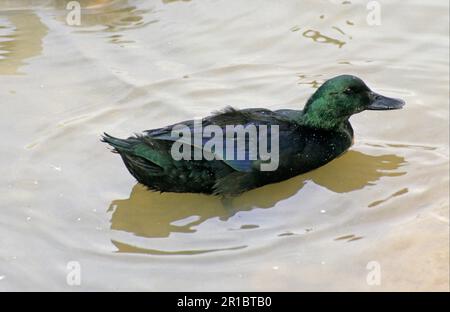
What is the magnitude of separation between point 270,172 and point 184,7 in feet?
11.2

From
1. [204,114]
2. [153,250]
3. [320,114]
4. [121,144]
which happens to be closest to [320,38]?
[204,114]

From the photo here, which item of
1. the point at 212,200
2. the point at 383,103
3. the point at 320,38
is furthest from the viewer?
the point at 320,38

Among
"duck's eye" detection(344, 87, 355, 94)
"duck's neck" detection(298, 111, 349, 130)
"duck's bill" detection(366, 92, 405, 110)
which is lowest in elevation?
"duck's neck" detection(298, 111, 349, 130)

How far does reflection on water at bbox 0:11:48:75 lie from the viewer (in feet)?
26.2

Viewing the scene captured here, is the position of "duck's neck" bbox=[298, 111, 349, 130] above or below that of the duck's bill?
below

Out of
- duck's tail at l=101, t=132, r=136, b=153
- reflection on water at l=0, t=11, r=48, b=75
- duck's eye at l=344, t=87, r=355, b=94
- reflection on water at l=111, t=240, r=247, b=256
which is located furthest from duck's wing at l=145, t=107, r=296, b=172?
reflection on water at l=0, t=11, r=48, b=75

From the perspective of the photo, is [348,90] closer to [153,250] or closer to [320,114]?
[320,114]

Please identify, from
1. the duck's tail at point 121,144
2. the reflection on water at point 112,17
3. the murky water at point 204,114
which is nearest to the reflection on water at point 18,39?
the murky water at point 204,114

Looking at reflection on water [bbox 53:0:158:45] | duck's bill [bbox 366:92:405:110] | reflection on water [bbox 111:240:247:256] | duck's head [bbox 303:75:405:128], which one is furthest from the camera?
reflection on water [bbox 53:0:158:45]

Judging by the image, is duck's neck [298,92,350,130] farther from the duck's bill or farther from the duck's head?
the duck's bill

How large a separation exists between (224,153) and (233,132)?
0.18m

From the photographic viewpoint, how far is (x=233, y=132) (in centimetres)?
577

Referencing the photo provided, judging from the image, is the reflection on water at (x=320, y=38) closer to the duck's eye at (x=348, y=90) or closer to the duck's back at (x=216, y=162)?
the duck's eye at (x=348, y=90)

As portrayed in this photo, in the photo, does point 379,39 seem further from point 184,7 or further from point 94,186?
point 94,186
